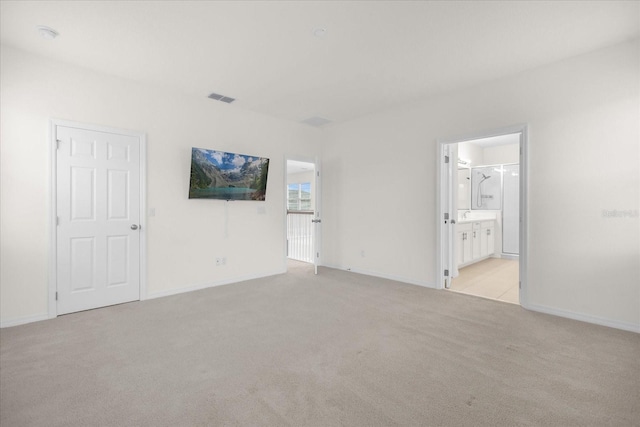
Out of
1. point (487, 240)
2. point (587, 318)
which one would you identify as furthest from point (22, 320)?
point (487, 240)

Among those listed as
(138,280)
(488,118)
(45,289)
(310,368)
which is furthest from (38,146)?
(488,118)

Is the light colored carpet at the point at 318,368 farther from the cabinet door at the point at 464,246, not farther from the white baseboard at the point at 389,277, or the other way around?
the cabinet door at the point at 464,246

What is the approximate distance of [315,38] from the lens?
287 centimetres

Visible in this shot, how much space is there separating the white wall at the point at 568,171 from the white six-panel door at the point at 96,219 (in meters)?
3.80

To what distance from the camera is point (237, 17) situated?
8.47 ft

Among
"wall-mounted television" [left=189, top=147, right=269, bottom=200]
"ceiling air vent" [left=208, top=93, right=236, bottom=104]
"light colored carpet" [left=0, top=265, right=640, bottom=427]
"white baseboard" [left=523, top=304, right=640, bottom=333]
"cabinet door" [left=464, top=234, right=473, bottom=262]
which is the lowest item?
"light colored carpet" [left=0, top=265, right=640, bottom=427]

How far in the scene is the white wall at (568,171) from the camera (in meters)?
3.01

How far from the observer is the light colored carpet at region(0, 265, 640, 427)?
1.76m

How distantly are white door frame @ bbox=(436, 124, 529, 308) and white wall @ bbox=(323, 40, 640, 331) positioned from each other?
0.06 m

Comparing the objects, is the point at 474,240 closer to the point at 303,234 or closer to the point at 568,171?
the point at 568,171

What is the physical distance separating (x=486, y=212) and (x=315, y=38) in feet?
20.4

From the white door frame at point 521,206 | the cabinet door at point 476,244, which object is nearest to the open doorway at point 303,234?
the white door frame at point 521,206

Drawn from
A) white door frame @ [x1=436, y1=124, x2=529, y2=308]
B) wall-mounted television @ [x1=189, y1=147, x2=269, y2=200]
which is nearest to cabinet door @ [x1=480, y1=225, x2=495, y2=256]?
white door frame @ [x1=436, y1=124, x2=529, y2=308]

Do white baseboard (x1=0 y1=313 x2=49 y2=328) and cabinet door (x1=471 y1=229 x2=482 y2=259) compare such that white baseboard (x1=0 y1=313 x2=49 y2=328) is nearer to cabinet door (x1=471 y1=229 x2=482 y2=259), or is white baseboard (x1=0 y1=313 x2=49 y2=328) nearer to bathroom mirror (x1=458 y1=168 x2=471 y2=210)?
cabinet door (x1=471 y1=229 x2=482 y2=259)
